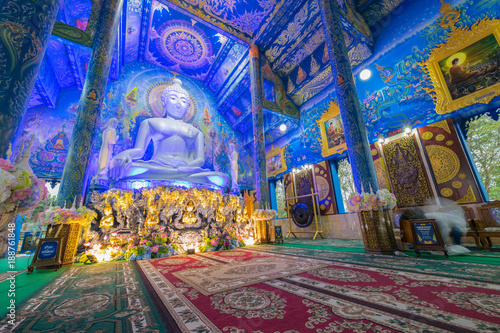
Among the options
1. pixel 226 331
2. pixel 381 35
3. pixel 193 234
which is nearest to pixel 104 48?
pixel 193 234

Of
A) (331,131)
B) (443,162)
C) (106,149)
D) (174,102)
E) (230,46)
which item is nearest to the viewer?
(443,162)

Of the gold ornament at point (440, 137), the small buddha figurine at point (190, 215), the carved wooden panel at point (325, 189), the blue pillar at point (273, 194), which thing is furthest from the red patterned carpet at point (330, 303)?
the blue pillar at point (273, 194)

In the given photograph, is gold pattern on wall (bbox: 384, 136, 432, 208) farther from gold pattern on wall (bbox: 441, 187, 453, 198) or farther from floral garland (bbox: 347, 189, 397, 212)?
floral garland (bbox: 347, 189, 397, 212)

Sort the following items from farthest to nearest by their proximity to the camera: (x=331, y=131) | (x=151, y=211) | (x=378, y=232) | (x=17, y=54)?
(x=331, y=131)
(x=151, y=211)
(x=378, y=232)
(x=17, y=54)

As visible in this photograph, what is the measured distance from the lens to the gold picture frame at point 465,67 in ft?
15.8

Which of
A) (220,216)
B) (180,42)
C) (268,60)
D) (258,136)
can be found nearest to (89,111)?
(220,216)

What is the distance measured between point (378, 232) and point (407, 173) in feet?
11.1

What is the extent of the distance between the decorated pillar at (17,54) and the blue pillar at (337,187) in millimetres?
8440

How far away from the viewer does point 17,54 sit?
1.73 m

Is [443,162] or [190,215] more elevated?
[443,162]

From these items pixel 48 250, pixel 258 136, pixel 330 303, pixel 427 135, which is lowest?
pixel 330 303

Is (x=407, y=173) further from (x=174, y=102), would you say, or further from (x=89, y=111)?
(x=174, y=102)

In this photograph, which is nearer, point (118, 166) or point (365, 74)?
point (118, 166)

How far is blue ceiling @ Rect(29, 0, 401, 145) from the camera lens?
22.0 feet
